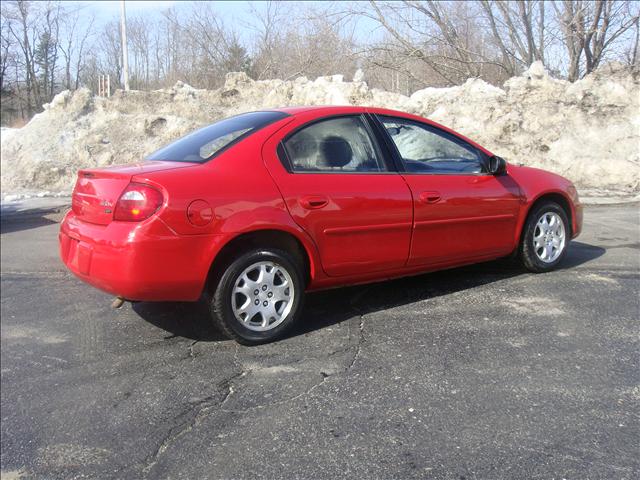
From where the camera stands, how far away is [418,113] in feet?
46.0

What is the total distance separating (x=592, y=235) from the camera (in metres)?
7.31

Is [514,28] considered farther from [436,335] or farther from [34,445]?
[34,445]

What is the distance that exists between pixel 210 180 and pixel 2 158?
14.0m

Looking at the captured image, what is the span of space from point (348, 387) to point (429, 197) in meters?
1.81

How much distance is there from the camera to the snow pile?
12.2 m

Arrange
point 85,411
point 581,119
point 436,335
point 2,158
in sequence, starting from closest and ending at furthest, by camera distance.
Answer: point 85,411 → point 436,335 → point 581,119 → point 2,158

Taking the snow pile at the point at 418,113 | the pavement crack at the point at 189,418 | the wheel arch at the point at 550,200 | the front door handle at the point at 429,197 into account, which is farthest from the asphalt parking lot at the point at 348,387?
the snow pile at the point at 418,113

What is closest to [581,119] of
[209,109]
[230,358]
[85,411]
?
[209,109]

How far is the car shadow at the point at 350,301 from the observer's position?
4.33m

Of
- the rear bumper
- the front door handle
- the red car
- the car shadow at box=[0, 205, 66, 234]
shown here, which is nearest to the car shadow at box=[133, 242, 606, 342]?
the red car

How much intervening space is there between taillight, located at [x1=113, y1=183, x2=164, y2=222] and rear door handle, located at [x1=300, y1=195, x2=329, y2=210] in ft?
3.11

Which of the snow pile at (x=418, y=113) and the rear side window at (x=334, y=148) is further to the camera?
the snow pile at (x=418, y=113)

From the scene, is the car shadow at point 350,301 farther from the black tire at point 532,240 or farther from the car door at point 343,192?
the car door at point 343,192

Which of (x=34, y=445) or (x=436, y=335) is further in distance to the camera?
(x=436, y=335)
